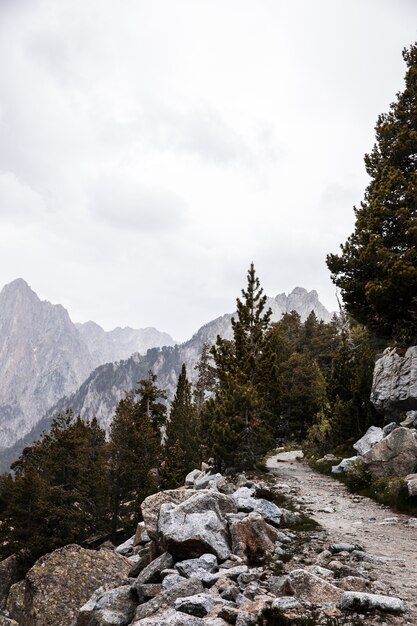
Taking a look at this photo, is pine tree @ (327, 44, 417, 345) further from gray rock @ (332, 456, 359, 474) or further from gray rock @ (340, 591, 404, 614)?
gray rock @ (340, 591, 404, 614)

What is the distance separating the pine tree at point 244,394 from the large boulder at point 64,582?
9.35m

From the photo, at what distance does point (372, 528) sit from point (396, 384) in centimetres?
1168

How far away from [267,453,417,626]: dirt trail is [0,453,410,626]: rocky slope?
40 millimetres

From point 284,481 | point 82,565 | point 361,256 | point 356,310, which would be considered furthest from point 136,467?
point 361,256

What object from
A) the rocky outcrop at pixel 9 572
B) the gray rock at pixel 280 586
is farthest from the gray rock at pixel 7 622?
the rocky outcrop at pixel 9 572

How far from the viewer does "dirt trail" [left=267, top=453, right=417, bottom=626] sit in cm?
791

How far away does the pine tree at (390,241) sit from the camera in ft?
66.6

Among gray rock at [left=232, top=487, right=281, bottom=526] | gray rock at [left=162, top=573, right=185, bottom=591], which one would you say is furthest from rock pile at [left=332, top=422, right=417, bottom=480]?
gray rock at [left=162, top=573, right=185, bottom=591]

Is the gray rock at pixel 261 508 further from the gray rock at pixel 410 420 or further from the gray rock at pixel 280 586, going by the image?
the gray rock at pixel 410 420

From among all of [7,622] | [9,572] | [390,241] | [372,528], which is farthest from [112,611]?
[9,572]

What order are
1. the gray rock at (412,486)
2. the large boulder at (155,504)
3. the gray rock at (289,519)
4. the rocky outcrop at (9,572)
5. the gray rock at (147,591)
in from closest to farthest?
1. the gray rock at (147,591)
2. the large boulder at (155,504)
3. the gray rock at (289,519)
4. the gray rock at (412,486)
5. the rocky outcrop at (9,572)

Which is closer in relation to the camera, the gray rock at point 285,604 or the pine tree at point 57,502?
the gray rock at point 285,604

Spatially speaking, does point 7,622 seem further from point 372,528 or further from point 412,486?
point 412,486

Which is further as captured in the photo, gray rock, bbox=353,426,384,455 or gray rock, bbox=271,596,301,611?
gray rock, bbox=353,426,384,455
